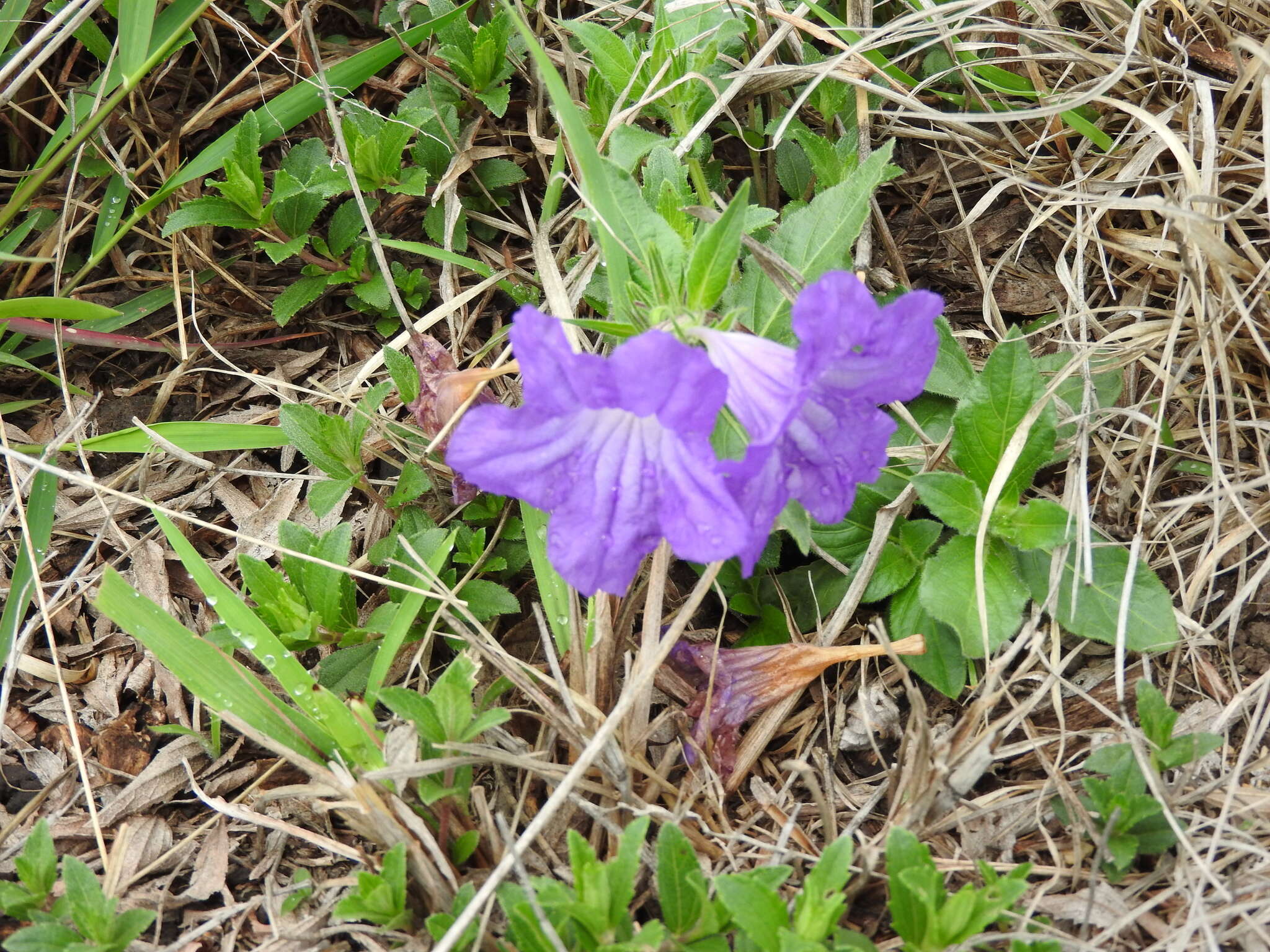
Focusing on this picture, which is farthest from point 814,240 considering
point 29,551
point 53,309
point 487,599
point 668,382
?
point 29,551

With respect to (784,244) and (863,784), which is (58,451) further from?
(863,784)

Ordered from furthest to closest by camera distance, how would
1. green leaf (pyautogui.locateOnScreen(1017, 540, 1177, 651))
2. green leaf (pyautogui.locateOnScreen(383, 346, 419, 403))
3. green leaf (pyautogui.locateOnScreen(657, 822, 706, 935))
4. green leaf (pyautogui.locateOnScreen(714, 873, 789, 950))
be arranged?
green leaf (pyautogui.locateOnScreen(383, 346, 419, 403)) → green leaf (pyautogui.locateOnScreen(1017, 540, 1177, 651)) → green leaf (pyautogui.locateOnScreen(657, 822, 706, 935)) → green leaf (pyautogui.locateOnScreen(714, 873, 789, 950))

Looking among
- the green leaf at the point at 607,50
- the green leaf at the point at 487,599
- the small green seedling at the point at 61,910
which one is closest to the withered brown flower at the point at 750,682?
the green leaf at the point at 487,599

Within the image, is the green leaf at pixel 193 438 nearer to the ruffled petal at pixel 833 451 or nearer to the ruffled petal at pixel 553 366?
the ruffled petal at pixel 553 366

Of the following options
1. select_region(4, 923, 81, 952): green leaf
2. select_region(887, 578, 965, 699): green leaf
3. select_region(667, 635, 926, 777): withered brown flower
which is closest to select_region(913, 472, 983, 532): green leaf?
select_region(887, 578, 965, 699): green leaf

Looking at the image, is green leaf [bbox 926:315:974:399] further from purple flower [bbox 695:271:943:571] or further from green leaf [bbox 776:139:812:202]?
purple flower [bbox 695:271:943:571]
